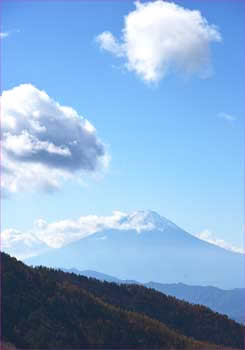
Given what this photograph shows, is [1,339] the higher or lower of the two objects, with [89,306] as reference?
lower

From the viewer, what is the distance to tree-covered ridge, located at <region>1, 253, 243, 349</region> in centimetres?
10100

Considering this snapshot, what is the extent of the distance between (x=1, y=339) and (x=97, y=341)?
2601 cm

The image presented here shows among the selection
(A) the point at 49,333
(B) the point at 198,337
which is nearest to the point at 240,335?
(B) the point at 198,337

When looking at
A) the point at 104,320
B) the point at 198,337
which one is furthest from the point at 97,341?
the point at 198,337

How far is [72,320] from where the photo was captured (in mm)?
112625

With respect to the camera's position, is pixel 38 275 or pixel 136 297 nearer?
pixel 38 275

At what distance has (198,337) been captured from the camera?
140 meters

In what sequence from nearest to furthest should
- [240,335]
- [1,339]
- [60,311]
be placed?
[1,339]
[60,311]
[240,335]

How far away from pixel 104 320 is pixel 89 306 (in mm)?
7432

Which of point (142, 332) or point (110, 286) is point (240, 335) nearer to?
point (110, 286)

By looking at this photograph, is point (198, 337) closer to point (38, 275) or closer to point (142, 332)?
point (142, 332)

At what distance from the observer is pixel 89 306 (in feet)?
402

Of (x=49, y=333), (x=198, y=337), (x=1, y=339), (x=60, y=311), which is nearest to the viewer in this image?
(x=1, y=339)

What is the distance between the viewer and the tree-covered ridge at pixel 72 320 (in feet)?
331
